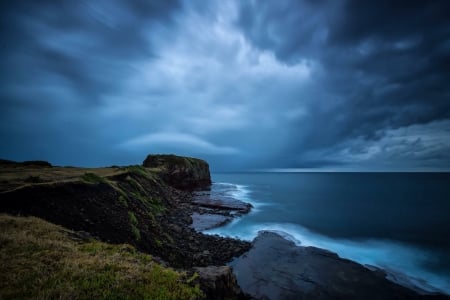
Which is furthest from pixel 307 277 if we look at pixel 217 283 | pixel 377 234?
pixel 377 234

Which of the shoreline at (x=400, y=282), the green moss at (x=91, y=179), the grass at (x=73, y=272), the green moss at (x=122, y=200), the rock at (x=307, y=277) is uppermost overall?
the green moss at (x=91, y=179)

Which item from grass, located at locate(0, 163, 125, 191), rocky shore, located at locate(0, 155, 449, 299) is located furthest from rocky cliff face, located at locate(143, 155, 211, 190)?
rocky shore, located at locate(0, 155, 449, 299)

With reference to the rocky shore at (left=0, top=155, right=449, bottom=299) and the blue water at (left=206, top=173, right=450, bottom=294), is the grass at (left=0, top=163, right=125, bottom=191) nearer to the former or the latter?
the rocky shore at (left=0, top=155, right=449, bottom=299)

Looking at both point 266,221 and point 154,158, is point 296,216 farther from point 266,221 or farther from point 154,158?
point 154,158

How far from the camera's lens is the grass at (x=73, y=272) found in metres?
5.35

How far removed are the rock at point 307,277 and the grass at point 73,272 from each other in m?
10.2

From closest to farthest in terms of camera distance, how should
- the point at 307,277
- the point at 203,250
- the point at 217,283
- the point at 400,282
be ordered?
the point at 217,283 → the point at 307,277 → the point at 400,282 → the point at 203,250

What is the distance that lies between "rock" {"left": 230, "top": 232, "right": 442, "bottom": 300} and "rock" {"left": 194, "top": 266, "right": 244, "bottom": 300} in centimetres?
723

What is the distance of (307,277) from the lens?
1609cm

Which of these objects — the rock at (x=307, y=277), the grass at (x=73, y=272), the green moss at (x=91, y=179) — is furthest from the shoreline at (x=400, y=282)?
the green moss at (x=91, y=179)

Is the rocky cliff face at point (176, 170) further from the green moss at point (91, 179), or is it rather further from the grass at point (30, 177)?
the green moss at point (91, 179)

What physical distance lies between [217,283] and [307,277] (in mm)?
11937

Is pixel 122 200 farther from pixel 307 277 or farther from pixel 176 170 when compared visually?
pixel 176 170

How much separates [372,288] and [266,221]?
67.6ft
